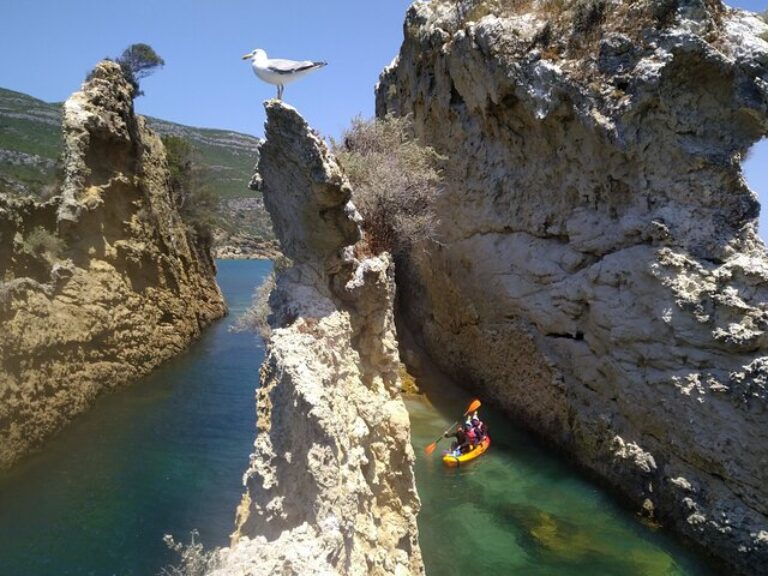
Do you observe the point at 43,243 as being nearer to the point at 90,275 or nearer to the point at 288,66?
the point at 90,275

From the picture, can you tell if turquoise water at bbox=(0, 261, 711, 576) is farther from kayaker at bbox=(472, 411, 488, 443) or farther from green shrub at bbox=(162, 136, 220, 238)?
green shrub at bbox=(162, 136, 220, 238)

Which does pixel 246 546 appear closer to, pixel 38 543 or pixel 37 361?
pixel 38 543

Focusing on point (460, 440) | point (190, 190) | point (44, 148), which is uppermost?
point (44, 148)

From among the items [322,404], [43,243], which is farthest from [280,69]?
[43,243]

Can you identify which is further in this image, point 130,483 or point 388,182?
point 388,182

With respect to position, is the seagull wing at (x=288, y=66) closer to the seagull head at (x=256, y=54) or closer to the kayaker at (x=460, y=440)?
the seagull head at (x=256, y=54)

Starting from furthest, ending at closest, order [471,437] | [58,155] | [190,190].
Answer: [190,190], [58,155], [471,437]
